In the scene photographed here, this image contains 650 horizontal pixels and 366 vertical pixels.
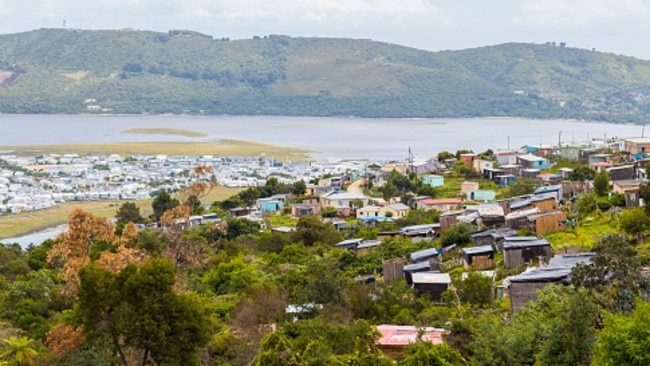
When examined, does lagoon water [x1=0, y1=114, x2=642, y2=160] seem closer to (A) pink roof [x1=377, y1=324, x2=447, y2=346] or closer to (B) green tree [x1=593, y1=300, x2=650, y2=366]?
(A) pink roof [x1=377, y1=324, x2=447, y2=346]

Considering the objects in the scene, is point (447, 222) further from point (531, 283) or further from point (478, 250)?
point (531, 283)

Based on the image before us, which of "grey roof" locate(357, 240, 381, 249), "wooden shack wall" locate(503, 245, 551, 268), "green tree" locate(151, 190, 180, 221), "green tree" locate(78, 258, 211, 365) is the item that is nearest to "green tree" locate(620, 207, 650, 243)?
"wooden shack wall" locate(503, 245, 551, 268)

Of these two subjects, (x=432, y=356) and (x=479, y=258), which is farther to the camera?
(x=479, y=258)

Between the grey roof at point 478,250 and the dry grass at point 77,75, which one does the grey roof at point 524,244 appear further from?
the dry grass at point 77,75

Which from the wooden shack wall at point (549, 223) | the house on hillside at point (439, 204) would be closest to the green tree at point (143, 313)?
the wooden shack wall at point (549, 223)

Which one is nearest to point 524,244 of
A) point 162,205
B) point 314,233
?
point 314,233

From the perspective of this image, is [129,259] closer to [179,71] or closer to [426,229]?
[426,229]

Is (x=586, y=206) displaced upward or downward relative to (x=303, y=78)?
downward
